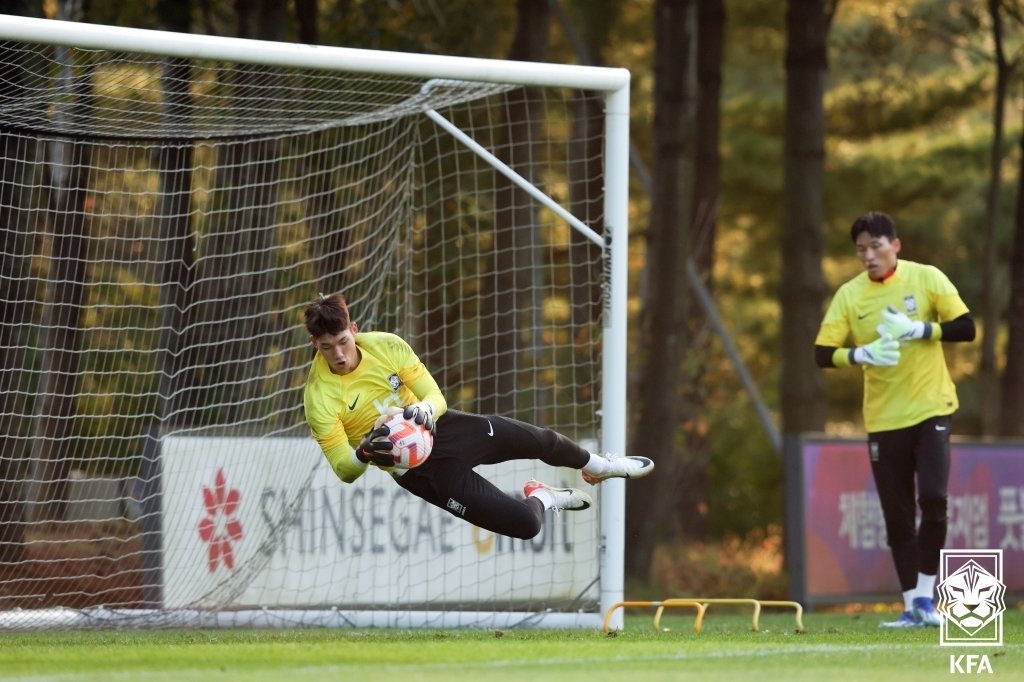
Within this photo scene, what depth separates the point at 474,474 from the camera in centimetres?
755

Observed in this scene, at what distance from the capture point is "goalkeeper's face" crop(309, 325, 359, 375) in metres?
7.24

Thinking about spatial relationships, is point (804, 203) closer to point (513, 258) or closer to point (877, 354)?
point (513, 258)

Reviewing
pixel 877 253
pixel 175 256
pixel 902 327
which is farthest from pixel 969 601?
pixel 175 256

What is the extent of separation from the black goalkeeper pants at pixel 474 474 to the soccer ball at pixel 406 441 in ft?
1.57

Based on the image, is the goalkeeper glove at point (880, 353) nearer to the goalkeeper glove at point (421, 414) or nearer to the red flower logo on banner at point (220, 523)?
the goalkeeper glove at point (421, 414)

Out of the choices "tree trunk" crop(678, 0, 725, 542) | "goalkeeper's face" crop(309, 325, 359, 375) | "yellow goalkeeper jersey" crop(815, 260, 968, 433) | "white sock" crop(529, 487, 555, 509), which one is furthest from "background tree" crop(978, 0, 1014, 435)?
"goalkeeper's face" crop(309, 325, 359, 375)

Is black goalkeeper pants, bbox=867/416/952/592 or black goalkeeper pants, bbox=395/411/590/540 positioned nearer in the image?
black goalkeeper pants, bbox=395/411/590/540

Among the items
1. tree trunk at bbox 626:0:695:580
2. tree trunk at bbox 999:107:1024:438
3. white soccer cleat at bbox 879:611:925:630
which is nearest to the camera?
white soccer cleat at bbox 879:611:925:630

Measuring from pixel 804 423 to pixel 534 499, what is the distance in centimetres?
815

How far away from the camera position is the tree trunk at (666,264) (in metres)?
14.5

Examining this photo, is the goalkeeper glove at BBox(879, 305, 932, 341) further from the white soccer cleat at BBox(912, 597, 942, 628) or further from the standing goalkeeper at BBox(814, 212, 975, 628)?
the white soccer cleat at BBox(912, 597, 942, 628)

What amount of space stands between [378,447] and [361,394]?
67cm

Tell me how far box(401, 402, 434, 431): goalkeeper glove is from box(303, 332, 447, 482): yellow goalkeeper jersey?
258 millimetres

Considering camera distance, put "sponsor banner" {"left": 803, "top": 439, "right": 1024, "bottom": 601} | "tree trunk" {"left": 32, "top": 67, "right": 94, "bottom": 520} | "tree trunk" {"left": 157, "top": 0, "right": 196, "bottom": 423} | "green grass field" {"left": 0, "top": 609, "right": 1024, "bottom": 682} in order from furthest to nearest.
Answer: "sponsor banner" {"left": 803, "top": 439, "right": 1024, "bottom": 601}
"tree trunk" {"left": 32, "top": 67, "right": 94, "bottom": 520}
"tree trunk" {"left": 157, "top": 0, "right": 196, "bottom": 423}
"green grass field" {"left": 0, "top": 609, "right": 1024, "bottom": 682}
